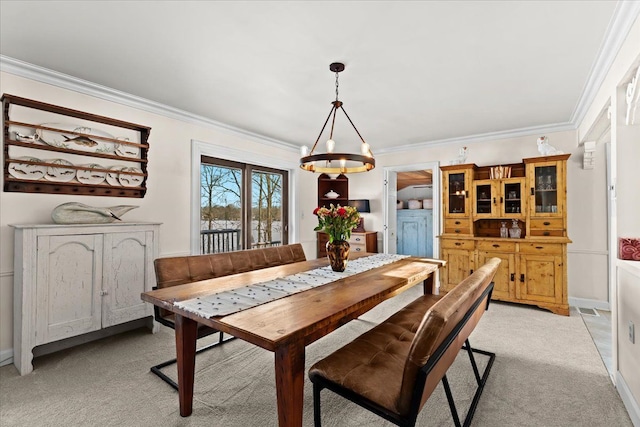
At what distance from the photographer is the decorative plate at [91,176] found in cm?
286

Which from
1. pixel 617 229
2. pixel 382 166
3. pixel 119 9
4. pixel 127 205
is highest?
pixel 119 9

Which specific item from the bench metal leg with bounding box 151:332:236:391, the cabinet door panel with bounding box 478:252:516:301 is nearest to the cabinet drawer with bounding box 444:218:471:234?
the cabinet door panel with bounding box 478:252:516:301

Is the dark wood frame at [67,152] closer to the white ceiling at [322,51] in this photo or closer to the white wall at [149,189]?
the white wall at [149,189]

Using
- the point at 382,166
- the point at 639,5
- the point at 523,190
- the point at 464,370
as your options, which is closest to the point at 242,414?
the point at 464,370

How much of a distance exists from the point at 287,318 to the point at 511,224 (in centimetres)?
409

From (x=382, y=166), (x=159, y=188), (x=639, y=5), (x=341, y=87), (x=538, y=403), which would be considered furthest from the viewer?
(x=382, y=166)

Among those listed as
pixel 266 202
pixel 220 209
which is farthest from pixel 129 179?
pixel 266 202

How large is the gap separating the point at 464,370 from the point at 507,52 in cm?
239

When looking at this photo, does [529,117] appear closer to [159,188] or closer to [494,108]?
[494,108]

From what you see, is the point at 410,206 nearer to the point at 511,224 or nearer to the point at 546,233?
the point at 511,224

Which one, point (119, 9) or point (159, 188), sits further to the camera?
point (159, 188)

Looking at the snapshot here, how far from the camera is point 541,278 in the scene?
3.81 m

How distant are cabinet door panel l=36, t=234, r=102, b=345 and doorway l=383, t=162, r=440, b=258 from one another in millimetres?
4205

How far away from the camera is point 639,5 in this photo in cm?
174
